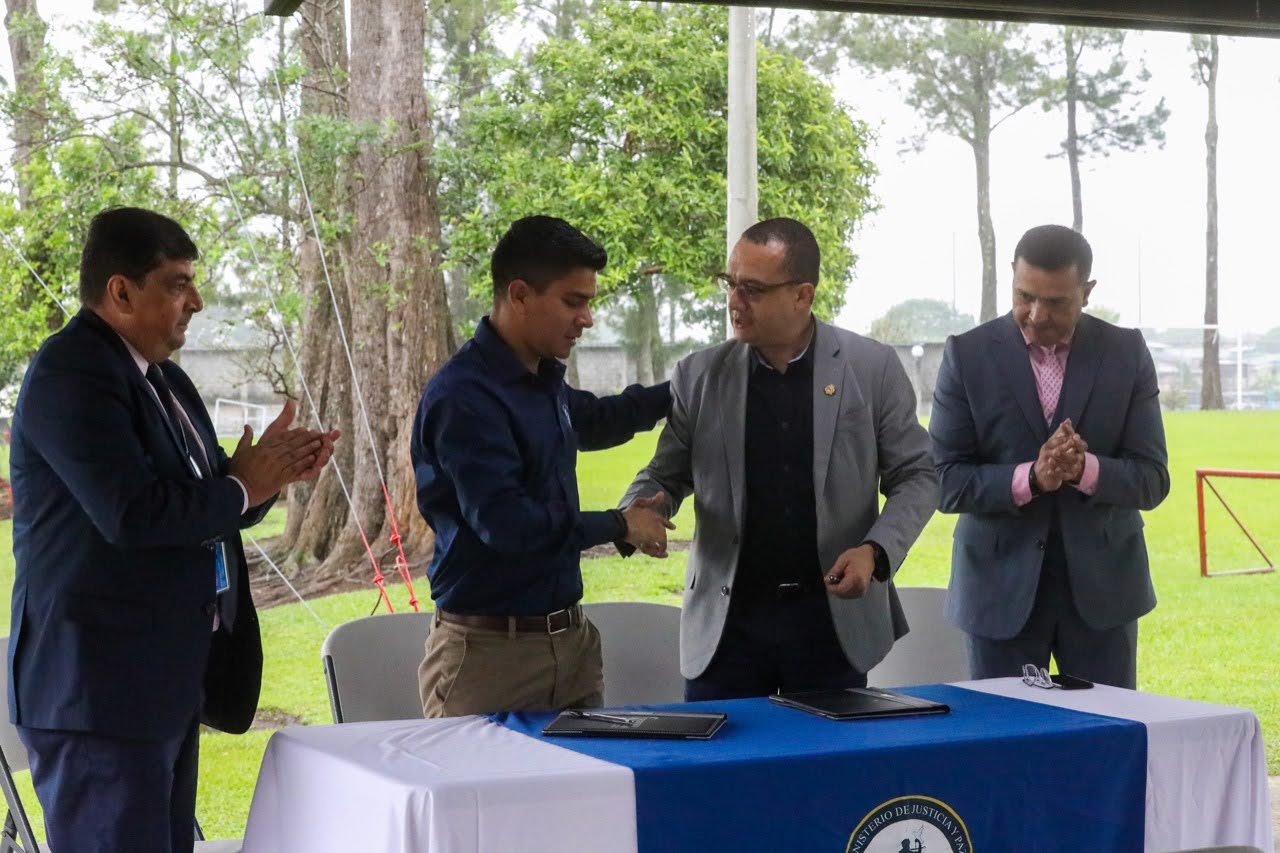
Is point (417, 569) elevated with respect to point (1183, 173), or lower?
lower

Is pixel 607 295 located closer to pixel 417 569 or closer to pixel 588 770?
pixel 417 569

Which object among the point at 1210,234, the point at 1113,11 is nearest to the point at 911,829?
the point at 1113,11

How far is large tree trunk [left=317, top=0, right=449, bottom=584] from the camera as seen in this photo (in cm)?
567

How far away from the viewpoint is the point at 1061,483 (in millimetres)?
3094

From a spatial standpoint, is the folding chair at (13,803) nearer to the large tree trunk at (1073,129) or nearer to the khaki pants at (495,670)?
the khaki pants at (495,670)

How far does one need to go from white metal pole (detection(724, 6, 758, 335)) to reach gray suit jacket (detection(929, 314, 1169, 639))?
2.44 m

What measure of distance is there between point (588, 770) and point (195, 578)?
0.83 metres

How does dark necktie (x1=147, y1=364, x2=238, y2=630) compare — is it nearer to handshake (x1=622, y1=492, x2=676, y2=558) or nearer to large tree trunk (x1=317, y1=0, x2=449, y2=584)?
handshake (x1=622, y1=492, x2=676, y2=558)

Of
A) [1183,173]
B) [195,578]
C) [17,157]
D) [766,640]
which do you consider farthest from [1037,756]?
[1183,173]

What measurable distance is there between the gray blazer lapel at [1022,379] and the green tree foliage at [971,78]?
3434 millimetres

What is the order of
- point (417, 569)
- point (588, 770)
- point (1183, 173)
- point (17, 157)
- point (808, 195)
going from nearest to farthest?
1. point (588, 770)
2. point (17, 157)
3. point (417, 569)
4. point (808, 195)
5. point (1183, 173)

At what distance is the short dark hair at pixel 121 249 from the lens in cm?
249

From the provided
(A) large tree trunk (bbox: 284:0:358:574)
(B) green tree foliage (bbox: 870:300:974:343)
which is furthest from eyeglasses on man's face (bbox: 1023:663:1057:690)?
(B) green tree foliage (bbox: 870:300:974:343)

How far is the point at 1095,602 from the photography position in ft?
10.3
